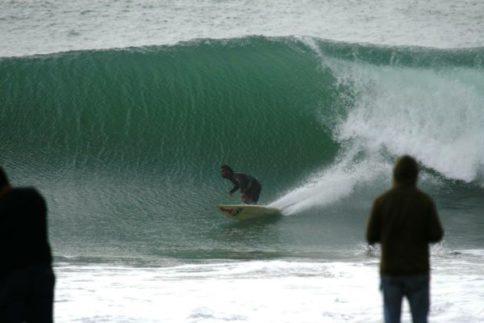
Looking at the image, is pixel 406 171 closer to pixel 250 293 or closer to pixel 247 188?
pixel 250 293

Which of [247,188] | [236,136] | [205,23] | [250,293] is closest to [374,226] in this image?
[250,293]

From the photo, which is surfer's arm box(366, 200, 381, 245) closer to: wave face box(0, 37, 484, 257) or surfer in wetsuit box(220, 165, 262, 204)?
wave face box(0, 37, 484, 257)

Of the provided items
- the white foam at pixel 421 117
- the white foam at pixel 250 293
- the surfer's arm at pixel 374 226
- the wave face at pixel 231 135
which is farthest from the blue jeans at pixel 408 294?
the white foam at pixel 421 117

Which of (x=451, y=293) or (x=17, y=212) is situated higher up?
(x=17, y=212)

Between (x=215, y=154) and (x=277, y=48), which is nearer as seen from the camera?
(x=215, y=154)

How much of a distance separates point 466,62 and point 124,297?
13942mm

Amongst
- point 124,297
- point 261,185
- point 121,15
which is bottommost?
point 261,185

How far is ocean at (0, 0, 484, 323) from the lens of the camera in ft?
28.1

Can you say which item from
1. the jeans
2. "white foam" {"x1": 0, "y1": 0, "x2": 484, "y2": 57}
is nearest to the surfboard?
"white foam" {"x1": 0, "y1": 0, "x2": 484, "y2": 57}

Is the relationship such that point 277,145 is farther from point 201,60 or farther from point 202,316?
point 202,316

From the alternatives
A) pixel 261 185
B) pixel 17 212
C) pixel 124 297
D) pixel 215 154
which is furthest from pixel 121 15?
pixel 17 212

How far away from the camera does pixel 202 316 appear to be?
252 inches

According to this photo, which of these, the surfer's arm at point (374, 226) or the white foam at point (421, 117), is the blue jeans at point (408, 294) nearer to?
the surfer's arm at point (374, 226)

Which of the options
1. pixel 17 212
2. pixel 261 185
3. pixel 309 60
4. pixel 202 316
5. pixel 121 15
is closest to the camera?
pixel 17 212
